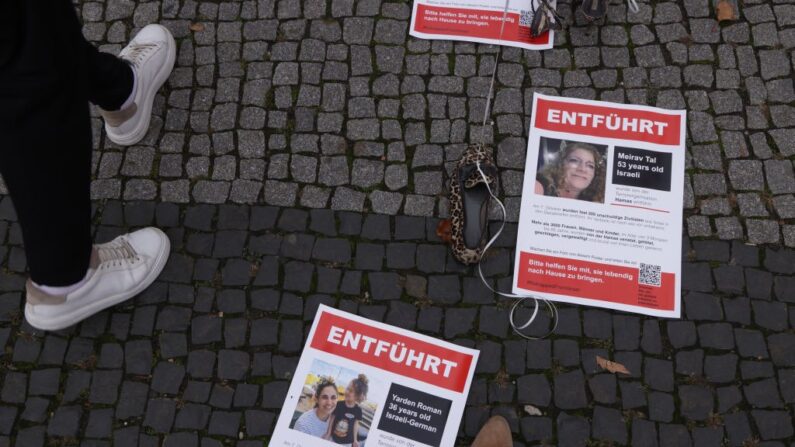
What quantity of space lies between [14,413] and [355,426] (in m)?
1.57

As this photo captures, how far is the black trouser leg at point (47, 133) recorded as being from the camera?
2152 mm

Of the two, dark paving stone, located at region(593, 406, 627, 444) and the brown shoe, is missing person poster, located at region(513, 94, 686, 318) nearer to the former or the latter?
dark paving stone, located at region(593, 406, 627, 444)

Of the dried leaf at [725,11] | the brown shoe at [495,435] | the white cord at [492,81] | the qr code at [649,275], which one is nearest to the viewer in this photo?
the brown shoe at [495,435]

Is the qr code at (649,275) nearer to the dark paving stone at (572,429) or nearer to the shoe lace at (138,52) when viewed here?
the dark paving stone at (572,429)

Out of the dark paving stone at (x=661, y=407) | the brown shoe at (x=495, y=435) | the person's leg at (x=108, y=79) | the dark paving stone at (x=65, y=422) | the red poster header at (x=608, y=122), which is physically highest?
the red poster header at (x=608, y=122)

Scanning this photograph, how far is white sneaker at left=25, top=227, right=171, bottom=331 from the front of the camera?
2.90 metres

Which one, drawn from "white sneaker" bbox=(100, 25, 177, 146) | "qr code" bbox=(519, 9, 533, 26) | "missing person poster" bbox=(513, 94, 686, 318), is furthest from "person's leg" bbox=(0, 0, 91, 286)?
"qr code" bbox=(519, 9, 533, 26)

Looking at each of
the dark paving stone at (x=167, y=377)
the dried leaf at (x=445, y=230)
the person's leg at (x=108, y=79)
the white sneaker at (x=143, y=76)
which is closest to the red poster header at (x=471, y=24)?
the dried leaf at (x=445, y=230)

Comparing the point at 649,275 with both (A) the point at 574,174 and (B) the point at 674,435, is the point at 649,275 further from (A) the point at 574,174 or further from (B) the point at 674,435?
(B) the point at 674,435

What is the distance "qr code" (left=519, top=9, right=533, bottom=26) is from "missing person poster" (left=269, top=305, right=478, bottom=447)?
1862mm

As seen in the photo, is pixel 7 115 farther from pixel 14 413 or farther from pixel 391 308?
pixel 391 308

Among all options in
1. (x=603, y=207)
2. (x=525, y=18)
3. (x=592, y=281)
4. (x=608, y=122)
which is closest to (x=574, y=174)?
(x=603, y=207)

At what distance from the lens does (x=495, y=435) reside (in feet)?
9.19

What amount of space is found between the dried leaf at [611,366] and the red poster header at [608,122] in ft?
3.88
